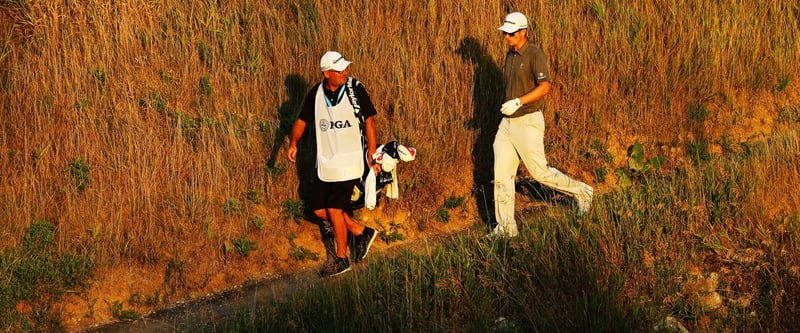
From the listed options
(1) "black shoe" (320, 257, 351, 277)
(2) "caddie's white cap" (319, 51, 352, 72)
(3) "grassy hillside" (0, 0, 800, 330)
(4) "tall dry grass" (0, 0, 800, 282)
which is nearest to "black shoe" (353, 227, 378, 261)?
(1) "black shoe" (320, 257, 351, 277)

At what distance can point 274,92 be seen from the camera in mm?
10055

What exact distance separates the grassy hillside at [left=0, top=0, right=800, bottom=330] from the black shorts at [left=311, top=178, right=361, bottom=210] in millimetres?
839

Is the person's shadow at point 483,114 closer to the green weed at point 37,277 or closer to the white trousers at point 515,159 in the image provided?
the white trousers at point 515,159

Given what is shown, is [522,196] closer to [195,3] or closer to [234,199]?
[234,199]

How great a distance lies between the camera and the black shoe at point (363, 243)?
889cm

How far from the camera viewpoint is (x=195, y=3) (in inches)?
412

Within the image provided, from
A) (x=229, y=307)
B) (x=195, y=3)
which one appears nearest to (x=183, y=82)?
(x=195, y=3)

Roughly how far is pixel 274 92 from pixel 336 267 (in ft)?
7.63

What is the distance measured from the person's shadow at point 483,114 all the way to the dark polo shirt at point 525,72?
5.43ft

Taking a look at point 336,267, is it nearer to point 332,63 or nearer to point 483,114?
point 332,63

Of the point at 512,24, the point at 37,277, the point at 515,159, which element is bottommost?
the point at 37,277

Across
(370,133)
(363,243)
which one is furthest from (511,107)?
(363,243)

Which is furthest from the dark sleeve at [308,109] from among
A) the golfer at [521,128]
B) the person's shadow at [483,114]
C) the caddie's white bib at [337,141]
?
the person's shadow at [483,114]

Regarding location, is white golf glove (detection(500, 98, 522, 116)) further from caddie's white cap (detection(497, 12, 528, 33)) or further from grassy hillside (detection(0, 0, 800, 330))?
grassy hillside (detection(0, 0, 800, 330))
